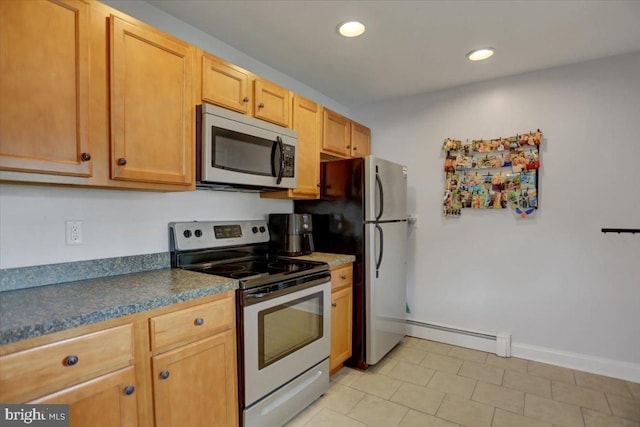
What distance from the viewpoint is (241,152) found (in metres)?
1.95

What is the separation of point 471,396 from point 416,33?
2.47 meters

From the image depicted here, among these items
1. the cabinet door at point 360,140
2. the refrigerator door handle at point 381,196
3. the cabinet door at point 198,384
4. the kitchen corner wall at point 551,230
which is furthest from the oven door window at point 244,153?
the kitchen corner wall at point 551,230

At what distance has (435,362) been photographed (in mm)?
2699

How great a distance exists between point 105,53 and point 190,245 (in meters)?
1.09

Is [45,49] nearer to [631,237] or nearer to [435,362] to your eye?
[435,362]

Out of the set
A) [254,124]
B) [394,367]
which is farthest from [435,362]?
[254,124]

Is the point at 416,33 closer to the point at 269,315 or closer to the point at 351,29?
the point at 351,29

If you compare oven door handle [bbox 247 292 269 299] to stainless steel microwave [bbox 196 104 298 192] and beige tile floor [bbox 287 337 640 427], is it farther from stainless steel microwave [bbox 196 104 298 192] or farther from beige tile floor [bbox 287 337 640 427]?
beige tile floor [bbox 287 337 640 427]

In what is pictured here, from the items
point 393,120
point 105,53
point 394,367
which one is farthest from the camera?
point 393,120

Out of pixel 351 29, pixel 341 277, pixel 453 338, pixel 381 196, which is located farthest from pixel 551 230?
pixel 351 29

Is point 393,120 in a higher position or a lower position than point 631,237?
higher

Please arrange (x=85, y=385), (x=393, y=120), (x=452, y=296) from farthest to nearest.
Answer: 1. (x=393, y=120)
2. (x=452, y=296)
3. (x=85, y=385)

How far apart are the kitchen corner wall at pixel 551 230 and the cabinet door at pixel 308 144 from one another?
117cm

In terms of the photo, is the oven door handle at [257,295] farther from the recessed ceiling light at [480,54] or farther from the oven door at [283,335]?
the recessed ceiling light at [480,54]
